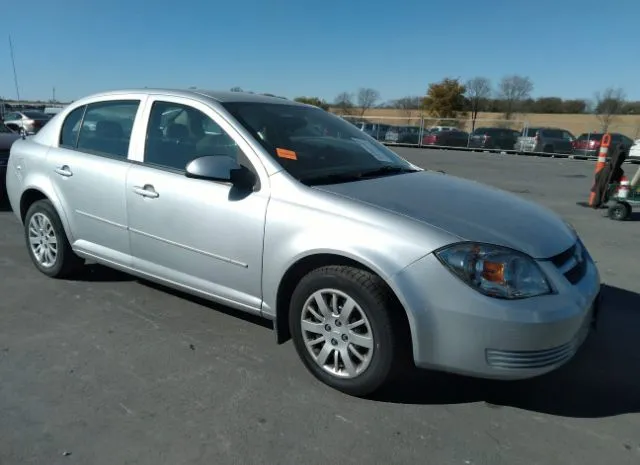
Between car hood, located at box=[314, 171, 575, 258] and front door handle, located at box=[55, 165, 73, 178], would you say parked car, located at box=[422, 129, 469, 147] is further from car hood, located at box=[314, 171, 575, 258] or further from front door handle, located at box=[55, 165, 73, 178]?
front door handle, located at box=[55, 165, 73, 178]

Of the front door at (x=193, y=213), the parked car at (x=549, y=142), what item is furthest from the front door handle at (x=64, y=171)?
the parked car at (x=549, y=142)

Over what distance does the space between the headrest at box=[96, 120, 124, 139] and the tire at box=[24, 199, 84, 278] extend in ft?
2.67

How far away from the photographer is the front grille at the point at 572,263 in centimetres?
269

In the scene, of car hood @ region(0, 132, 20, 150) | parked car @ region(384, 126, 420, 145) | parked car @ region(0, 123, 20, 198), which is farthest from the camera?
parked car @ region(384, 126, 420, 145)

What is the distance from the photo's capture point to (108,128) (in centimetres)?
407

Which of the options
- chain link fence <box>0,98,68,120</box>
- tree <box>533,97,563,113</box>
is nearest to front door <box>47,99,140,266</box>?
chain link fence <box>0,98,68,120</box>

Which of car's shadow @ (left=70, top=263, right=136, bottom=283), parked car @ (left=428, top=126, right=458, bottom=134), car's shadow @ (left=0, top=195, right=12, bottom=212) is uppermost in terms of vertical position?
car's shadow @ (left=70, top=263, right=136, bottom=283)

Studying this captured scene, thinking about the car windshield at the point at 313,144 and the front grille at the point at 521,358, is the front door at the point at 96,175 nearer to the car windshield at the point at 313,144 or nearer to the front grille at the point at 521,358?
the car windshield at the point at 313,144

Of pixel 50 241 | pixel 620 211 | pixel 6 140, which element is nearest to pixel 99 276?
pixel 50 241

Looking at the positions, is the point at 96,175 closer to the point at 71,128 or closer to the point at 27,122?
the point at 71,128

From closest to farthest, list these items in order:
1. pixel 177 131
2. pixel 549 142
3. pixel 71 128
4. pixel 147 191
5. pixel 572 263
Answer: pixel 572 263, pixel 147 191, pixel 177 131, pixel 71 128, pixel 549 142

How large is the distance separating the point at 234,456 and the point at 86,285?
269cm

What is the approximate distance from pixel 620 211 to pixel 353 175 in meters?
6.67

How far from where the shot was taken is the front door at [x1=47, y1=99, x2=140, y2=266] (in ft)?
12.4
